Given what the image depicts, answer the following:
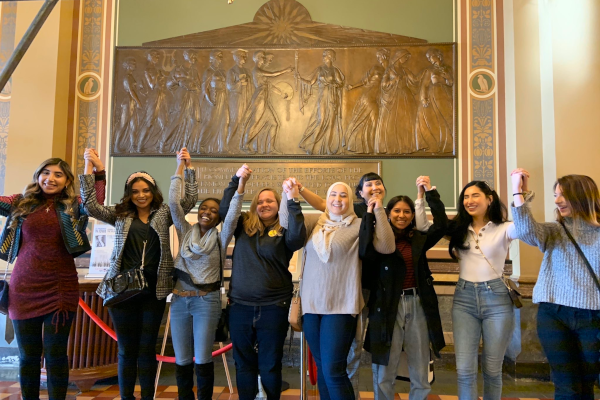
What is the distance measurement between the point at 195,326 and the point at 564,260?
222cm

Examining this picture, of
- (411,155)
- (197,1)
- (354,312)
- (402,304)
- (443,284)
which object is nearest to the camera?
(354,312)

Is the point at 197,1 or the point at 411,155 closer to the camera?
the point at 411,155

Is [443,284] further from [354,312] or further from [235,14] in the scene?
[235,14]

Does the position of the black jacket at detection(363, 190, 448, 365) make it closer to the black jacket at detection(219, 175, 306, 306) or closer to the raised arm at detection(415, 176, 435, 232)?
the raised arm at detection(415, 176, 435, 232)

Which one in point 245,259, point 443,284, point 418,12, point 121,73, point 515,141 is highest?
point 418,12

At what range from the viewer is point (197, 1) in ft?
18.8

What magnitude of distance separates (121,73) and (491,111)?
474cm

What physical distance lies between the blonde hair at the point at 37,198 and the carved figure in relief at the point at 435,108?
3938 mm

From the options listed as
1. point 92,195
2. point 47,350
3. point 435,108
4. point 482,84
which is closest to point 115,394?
point 47,350

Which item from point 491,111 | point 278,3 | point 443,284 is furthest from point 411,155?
point 278,3

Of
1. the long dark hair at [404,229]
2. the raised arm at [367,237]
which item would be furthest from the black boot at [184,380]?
the long dark hair at [404,229]

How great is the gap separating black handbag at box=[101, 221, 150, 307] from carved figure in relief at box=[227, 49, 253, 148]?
3197mm

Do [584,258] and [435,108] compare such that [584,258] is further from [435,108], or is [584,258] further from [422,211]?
[435,108]

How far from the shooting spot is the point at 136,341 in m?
2.70
